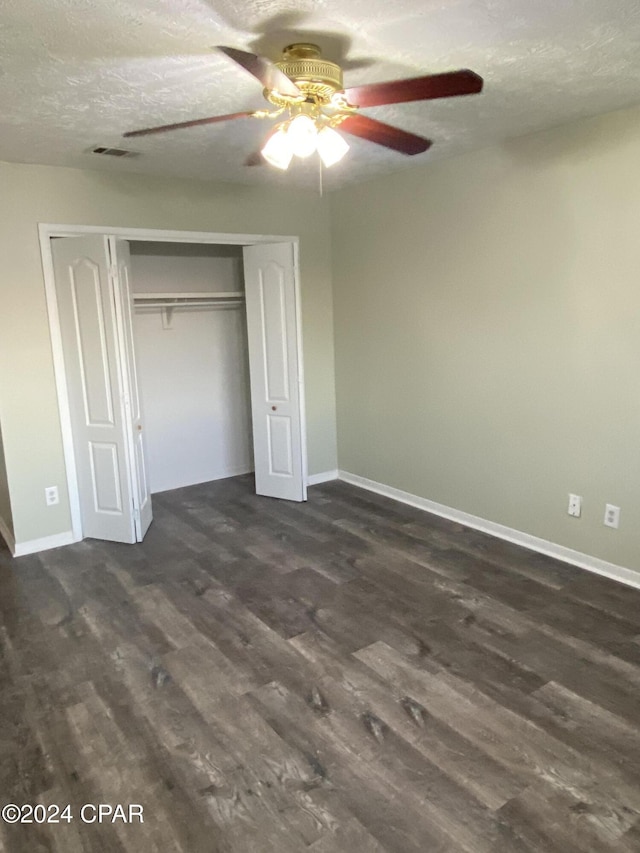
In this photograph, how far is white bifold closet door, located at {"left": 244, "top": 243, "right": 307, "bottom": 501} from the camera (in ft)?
15.6

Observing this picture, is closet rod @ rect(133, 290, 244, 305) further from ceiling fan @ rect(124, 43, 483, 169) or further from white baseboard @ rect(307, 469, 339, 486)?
ceiling fan @ rect(124, 43, 483, 169)

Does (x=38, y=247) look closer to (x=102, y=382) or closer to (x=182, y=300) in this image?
(x=102, y=382)

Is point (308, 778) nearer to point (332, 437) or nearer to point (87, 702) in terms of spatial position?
point (87, 702)

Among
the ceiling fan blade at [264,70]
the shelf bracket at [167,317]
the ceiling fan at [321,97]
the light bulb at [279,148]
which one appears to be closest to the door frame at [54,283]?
the shelf bracket at [167,317]

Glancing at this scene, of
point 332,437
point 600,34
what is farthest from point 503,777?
point 332,437

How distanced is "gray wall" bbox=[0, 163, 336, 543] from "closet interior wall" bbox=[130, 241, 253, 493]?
76 cm

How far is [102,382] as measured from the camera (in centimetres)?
411

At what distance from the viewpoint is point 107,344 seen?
404cm

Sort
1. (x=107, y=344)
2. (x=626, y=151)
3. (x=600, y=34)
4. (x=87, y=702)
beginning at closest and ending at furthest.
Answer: (x=600, y=34), (x=87, y=702), (x=626, y=151), (x=107, y=344)

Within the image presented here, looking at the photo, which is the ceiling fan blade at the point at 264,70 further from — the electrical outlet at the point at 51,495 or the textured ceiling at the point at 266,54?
the electrical outlet at the point at 51,495

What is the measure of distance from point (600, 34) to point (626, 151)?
1075 mm

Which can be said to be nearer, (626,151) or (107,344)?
(626,151)

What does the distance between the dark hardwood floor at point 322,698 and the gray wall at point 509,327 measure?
52 centimetres

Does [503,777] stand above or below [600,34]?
below
